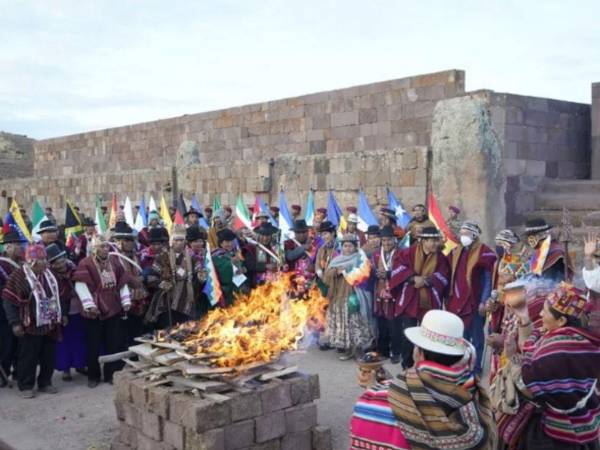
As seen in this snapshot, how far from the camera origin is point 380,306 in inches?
326

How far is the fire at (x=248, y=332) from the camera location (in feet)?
16.4

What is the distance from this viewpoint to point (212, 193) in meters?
17.5

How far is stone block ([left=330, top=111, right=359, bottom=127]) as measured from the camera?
1548cm

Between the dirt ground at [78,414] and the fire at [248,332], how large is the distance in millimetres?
1127

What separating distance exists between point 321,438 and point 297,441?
20cm

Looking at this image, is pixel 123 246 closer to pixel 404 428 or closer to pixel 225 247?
pixel 225 247

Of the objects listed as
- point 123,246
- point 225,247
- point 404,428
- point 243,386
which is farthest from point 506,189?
point 404,428

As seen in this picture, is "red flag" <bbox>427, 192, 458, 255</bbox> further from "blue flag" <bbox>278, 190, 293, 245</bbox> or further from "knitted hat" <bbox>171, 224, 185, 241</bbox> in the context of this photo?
"knitted hat" <bbox>171, 224, 185, 241</bbox>

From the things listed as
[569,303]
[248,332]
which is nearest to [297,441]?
[248,332]

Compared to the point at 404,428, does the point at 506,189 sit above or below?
above

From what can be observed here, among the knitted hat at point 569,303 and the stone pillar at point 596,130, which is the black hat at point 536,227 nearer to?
the knitted hat at point 569,303

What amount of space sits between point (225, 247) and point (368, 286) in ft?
6.68

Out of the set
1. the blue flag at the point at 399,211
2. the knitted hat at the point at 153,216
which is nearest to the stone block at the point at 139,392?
the blue flag at the point at 399,211

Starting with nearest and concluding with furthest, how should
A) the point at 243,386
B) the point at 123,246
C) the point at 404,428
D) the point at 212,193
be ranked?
the point at 404,428, the point at 243,386, the point at 123,246, the point at 212,193
